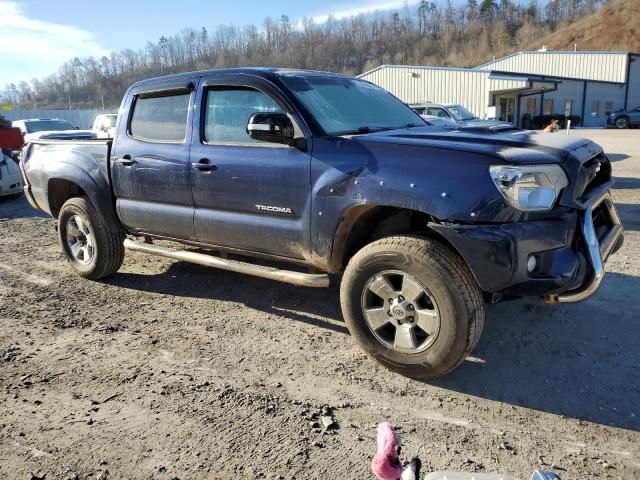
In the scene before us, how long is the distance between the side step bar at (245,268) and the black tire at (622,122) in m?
41.0

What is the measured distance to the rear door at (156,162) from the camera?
4.36 m

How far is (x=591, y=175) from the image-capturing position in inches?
130

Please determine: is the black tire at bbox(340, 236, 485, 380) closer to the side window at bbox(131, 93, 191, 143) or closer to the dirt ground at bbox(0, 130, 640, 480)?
the dirt ground at bbox(0, 130, 640, 480)

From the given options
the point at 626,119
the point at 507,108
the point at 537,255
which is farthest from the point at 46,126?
the point at 626,119

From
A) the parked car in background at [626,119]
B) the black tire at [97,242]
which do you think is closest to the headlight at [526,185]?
the black tire at [97,242]

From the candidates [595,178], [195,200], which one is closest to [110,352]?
[195,200]

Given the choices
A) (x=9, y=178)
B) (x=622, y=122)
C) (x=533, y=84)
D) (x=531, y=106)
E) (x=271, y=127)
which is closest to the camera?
(x=271, y=127)

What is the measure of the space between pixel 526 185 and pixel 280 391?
1858 millimetres

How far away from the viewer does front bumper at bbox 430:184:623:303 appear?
9.54ft

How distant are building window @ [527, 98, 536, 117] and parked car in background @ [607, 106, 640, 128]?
5.35 metres

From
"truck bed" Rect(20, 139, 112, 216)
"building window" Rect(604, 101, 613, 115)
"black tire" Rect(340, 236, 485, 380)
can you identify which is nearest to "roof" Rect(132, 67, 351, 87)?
"truck bed" Rect(20, 139, 112, 216)

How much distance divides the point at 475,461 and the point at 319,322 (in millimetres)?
1953

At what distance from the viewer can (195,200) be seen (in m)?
4.25

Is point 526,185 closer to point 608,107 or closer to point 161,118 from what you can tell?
point 161,118
